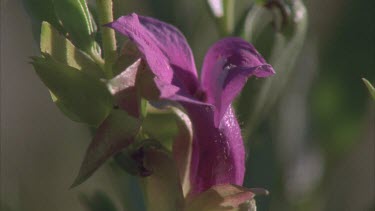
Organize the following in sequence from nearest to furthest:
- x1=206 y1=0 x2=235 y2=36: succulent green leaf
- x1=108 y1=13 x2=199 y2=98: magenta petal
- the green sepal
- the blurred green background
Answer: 1. x1=108 y1=13 x2=199 y2=98: magenta petal
2. the green sepal
3. x1=206 y1=0 x2=235 y2=36: succulent green leaf
4. the blurred green background

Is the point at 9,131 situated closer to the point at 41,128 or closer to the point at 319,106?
the point at 41,128

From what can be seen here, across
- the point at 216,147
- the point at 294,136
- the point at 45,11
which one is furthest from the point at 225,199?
the point at 294,136

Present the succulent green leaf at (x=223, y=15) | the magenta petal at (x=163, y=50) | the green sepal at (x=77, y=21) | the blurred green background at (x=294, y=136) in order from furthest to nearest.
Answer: the blurred green background at (x=294, y=136), the succulent green leaf at (x=223, y=15), the green sepal at (x=77, y=21), the magenta petal at (x=163, y=50)

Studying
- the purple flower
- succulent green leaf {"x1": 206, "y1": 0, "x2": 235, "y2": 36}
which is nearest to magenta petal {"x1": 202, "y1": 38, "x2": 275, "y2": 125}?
the purple flower

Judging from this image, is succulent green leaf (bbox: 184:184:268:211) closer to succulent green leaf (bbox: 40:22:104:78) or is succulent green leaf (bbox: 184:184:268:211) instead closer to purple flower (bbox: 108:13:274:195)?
purple flower (bbox: 108:13:274:195)

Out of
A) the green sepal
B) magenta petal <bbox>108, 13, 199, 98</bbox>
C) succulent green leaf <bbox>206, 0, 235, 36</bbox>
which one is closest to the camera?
magenta petal <bbox>108, 13, 199, 98</bbox>

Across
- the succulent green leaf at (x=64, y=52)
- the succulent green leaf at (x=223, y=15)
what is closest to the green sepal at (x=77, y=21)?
the succulent green leaf at (x=64, y=52)

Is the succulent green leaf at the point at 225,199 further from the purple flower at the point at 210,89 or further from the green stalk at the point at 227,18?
the green stalk at the point at 227,18
